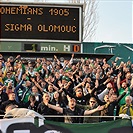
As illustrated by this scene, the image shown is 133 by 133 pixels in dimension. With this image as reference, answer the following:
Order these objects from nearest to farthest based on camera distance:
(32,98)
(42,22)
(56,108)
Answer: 1. (56,108)
2. (32,98)
3. (42,22)

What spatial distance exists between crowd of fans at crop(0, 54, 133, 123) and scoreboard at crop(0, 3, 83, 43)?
954mm

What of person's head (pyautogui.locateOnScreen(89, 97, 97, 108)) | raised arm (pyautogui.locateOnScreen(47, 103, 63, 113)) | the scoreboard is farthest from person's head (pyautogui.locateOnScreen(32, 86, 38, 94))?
the scoreboard

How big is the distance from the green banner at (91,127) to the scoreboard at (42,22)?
6823 millimetres

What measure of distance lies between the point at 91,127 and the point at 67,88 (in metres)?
4.78

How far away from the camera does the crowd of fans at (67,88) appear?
10312 millimetres

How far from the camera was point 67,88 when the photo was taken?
1243 cm

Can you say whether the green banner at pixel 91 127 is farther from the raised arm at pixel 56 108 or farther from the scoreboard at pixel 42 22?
the scoreboard at pixel 42 22

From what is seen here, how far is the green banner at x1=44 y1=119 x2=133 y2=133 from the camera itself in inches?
297

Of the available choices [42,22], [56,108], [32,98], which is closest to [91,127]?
[56,108]

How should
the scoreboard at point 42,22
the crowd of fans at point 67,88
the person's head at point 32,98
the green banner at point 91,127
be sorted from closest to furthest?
the green banner at point 91,127, the crowd of fans at point 67,88, the person's head at point 32,98, the scoreboard at point 42,22

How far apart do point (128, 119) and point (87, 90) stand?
455cm

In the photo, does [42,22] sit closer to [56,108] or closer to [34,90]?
[34,90]

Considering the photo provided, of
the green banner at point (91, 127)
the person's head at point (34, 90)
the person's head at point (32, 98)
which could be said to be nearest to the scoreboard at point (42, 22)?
the person's head at point (34, 90)

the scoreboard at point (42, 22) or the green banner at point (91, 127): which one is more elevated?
the scoreboard at point (42, 22)
